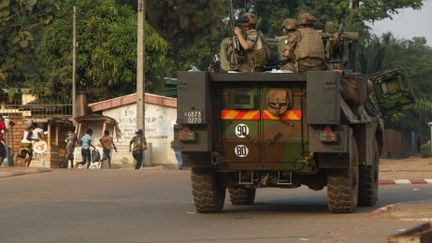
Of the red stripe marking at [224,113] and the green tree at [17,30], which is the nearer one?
the green tree at [17,30]

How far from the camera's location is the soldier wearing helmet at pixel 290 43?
1476cm

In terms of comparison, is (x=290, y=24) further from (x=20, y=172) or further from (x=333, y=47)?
(x=20, y=172)

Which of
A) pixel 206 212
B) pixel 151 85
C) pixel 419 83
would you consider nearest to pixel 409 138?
pixel 419 83

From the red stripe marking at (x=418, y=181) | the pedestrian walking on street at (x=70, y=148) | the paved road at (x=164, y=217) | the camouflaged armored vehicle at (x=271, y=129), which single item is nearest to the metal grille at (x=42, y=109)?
the pedestrian walking on street at (x=70, y=148)

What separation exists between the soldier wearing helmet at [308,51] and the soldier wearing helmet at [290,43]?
73mm

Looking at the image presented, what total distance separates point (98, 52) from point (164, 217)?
28557mm

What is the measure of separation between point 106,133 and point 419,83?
4106 centimetres

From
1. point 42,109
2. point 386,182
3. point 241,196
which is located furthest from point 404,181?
point 42,109

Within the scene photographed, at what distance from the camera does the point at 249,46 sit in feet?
49.0

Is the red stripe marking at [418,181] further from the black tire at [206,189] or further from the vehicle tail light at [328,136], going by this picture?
the vehicle tail light at [328,136]

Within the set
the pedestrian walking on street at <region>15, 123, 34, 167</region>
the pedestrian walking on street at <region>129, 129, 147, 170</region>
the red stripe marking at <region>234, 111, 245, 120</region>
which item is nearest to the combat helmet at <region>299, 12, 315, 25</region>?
the red stripe marking at <region>234, 111, 245, 120</region>

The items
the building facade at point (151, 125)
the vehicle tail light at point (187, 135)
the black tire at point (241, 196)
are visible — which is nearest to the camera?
the vehicle tail light at point (187, 135)

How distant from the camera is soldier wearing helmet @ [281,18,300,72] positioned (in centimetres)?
1476

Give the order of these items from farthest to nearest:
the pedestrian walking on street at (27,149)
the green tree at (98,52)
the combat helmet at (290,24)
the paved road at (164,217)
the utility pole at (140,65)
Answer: the green tree at (98,52)
the utility pole at (140,65)
the pedestrian walking on street at (27,149)
the combat helmet at (290,24)
the paved road at (164,217)
